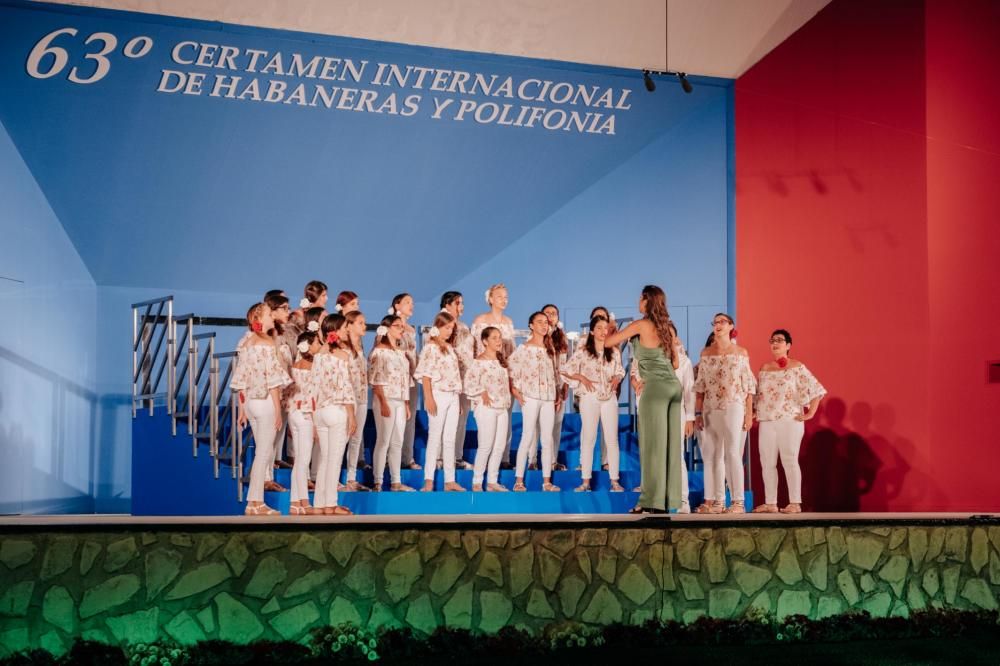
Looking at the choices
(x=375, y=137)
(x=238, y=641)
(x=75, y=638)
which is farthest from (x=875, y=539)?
(x=375, y=137)

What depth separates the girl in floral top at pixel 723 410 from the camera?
28.2 feet

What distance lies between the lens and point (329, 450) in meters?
7.62

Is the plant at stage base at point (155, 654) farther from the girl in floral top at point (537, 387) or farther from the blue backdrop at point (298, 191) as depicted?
the blue backdrop at point (298, 191)

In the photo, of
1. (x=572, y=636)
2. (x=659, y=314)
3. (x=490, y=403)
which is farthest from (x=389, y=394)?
(x=572, y=636)

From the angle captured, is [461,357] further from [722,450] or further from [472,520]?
[472,520]

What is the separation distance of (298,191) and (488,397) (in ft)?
10.9

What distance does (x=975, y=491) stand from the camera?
952 cm

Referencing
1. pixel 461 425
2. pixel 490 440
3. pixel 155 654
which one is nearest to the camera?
pixel 155 654

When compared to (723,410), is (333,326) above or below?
above

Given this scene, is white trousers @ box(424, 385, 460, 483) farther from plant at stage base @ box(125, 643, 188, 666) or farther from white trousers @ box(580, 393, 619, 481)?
plant at stage base @ box(125, 643, 188, 666)

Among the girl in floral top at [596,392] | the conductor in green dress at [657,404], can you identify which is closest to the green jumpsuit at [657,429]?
the conductor in green dress at [657,404]

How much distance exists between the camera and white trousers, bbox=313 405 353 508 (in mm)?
7617

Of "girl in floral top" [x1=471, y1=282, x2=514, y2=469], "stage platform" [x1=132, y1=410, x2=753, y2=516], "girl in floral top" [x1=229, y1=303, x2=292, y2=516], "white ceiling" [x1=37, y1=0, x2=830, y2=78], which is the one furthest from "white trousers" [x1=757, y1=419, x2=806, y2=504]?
"white ceiling" [x1=37, y1=0, x2=830, y2=78]

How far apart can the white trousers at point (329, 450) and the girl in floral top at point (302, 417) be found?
84 millimetres
